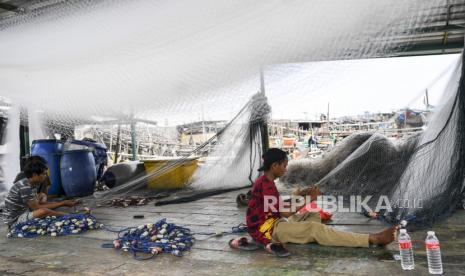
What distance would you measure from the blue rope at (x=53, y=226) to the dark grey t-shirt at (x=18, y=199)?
5.3 inches

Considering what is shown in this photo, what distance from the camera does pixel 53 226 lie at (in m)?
3.05

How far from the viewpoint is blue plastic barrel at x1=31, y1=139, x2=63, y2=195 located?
518 centimetres

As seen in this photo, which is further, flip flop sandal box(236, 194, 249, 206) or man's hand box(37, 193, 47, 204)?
flip flop sandal box(236, 194, 249, 206)

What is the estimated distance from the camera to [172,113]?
9.84 ft

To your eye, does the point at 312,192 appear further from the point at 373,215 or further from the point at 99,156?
the point at 99,156

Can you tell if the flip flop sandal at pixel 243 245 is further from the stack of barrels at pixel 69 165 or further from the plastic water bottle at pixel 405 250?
the stack of barrels at pixel 69 165

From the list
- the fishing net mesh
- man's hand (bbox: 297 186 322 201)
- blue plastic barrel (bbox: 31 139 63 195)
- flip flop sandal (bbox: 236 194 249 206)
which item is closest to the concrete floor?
the fishing net mesh

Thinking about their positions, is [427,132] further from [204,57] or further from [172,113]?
[172,113]

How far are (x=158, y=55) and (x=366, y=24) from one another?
1296mm

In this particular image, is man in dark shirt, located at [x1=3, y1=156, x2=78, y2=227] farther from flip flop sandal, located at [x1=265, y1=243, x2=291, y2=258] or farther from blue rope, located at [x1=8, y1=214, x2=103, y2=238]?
flip flop sandal, located at [x1=265, y1=243, x2=291, y2=258]

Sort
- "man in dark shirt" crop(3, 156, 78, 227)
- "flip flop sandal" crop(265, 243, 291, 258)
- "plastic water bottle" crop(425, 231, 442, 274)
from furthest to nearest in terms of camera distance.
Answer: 1. "man in dark shirt" crop(3, 156, 78, 227)
2. "flip flop sandal" crop(265, 243, 291, 258)
3. "plastic water bottle" crop(425, 231, 442, 274)

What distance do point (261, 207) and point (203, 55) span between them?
1.05m

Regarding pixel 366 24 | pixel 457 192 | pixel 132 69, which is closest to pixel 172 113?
pixel 132 69

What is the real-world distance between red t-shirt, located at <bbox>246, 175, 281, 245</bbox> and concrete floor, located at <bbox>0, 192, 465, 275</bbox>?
125 mm
